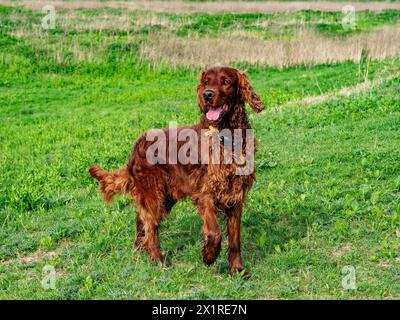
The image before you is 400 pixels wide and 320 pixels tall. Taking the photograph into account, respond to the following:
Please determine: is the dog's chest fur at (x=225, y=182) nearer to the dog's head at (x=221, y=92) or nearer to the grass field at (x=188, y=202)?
the dog's head at (x=221, y=92)

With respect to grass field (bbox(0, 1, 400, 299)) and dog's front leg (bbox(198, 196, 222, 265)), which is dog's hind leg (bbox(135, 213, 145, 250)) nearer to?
grass field (bbox(0, 1, 400, 299))

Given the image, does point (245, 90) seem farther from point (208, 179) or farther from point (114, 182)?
point (114, 182)

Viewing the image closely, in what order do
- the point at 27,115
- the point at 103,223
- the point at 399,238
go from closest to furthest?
the point at 399,238, the point at 103,223, the point at 27,115

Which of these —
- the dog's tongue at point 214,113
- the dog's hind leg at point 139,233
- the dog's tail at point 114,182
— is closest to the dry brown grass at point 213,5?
the dog's tail at point 114,182

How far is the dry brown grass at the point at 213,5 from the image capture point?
3338cm

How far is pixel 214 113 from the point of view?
19.8ft

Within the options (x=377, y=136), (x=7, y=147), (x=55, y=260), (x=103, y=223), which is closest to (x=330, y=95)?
(x=377, y=136)

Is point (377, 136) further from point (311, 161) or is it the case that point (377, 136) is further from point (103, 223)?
point (103, 223)

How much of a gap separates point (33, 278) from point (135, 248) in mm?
1044

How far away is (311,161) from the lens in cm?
899

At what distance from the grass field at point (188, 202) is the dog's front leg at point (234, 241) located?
13 centimetres

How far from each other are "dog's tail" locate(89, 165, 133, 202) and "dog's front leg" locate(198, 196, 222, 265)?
0.97m

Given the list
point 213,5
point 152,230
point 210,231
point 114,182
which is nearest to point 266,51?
point 213,5
